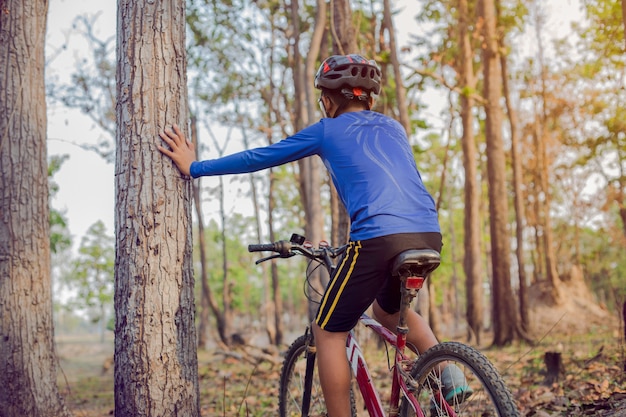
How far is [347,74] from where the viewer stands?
3455mm

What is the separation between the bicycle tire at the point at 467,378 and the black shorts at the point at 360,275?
1.41 ft

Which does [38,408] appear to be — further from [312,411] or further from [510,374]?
[510,374]

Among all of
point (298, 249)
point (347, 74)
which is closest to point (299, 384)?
point (298, 249)

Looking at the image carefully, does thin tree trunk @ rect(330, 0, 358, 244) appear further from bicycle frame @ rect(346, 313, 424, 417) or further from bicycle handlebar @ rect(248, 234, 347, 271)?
bicycle frame @ rect(346, 313, 424, 417)

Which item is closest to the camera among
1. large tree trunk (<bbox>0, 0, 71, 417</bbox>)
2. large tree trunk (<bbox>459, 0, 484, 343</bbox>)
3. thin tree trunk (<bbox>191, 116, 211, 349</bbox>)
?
large tree trunk (<bbox>0, 0, 71, 417</bbox>)

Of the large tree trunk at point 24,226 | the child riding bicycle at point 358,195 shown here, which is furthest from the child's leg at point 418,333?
the large tree trunk at point 24,226

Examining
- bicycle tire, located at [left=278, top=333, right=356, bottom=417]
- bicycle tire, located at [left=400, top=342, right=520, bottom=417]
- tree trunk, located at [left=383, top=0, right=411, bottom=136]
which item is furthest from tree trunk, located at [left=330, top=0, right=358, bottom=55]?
tree trunk, located at [left=383, top=0, right=411, bottom=136]

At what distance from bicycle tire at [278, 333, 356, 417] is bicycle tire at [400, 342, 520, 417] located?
100 centimetres

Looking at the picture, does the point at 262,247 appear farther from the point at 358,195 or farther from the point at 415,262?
the point at 415,262

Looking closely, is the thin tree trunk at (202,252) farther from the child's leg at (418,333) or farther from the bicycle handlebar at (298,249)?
the child's leg at (418,333)

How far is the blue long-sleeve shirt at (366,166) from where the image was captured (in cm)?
318

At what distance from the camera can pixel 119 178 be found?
3.71 m

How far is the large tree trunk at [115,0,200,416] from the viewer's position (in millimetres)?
3559

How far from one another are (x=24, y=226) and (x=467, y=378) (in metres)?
4.48
